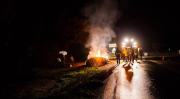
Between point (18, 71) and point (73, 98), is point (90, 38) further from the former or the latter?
point (73, 98)

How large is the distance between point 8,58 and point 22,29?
9.52ft

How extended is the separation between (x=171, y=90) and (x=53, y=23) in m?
15.7

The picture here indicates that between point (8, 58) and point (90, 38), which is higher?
point (90, 38)

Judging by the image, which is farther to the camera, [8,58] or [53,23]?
[53,23]

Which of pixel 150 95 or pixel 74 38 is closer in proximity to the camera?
pixel 150 95

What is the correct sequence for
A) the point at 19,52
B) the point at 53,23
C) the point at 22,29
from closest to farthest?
1. the point at 19,52
2. the point at 22,29
3. the point at 53,23

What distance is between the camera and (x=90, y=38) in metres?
23.0

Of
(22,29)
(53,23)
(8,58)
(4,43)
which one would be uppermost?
(53,23)

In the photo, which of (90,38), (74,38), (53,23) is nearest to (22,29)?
(53,23)

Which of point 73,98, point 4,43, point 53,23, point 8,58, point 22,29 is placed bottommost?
point 73,98

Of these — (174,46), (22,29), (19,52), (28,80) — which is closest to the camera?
(28,80)

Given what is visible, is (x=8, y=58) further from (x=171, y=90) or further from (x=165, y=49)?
(x=165, y=49)

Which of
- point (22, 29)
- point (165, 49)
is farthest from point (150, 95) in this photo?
point (165, 49)

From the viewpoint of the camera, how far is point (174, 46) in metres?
52.7
